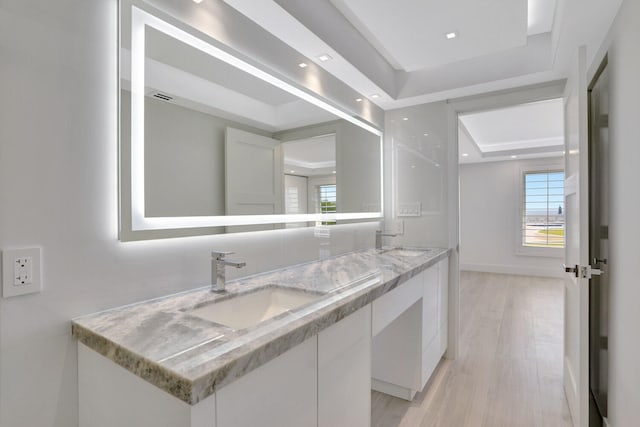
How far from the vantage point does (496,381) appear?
238 centimetres

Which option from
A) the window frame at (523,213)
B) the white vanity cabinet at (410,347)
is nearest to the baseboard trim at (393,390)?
the white vanity cabinet at (410,347)

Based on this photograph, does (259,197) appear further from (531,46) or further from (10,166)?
(531,46)

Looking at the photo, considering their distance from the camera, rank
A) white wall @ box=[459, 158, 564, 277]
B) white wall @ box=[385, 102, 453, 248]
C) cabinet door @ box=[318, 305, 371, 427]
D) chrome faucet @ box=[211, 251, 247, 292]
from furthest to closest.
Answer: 1. white wall @ box=[459, 158, 564, 277]
2. white wall @ box=[385, 102, 453, 248]
3. chrome faucet @ box=[211, 251, 247, 292]
4. cabinet door @ box=[318, 305, 371, 427]

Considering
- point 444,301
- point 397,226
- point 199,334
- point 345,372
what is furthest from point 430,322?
point 199,334

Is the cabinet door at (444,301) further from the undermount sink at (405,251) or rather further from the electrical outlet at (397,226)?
the electrical outlet at (397,226)

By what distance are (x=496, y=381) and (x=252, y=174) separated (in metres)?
2.29

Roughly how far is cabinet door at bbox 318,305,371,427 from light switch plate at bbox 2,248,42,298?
33.4 inches

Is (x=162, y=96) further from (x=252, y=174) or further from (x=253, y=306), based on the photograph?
(x=253, y=306)

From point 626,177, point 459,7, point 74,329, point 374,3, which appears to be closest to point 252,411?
point 74,329

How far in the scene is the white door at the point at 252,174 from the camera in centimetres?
155

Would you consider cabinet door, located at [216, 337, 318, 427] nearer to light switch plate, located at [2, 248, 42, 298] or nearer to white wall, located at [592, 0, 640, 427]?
light switch plate, located at [2, 248, 42, 298]

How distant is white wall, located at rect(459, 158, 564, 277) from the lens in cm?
629

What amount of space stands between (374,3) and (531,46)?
4.28 feet

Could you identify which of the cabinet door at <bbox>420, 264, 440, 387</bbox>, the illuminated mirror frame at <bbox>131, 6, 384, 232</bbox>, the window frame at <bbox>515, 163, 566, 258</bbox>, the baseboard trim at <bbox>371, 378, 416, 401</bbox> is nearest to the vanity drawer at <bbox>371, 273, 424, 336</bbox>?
the cabinet door at <bbox>420, 264, 440, 387</bbox>
